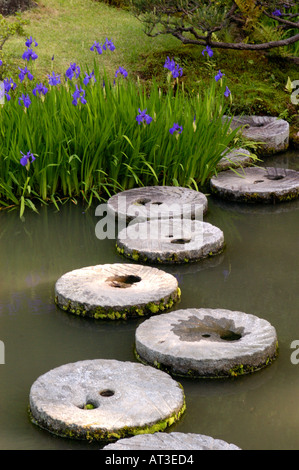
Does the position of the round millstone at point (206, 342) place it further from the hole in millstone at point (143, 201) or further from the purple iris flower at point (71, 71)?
the purple iris flower at point (71, 71)

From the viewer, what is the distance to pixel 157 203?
207 inches

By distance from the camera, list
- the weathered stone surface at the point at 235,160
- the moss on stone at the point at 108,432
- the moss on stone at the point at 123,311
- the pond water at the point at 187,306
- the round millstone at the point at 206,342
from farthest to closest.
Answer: the weathered stone surface at the point at 235,160
the moss on stone at the point at 123,311
the round millstone at the point at 206,342
the pond water at the point at 187,306
the moss on stone at the point at 108,432

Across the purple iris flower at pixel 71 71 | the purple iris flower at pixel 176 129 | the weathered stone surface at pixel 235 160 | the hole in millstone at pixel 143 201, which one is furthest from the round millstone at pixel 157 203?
the purple iris flower at pixel 71 71

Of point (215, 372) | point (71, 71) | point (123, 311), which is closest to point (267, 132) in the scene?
point (71, 71)

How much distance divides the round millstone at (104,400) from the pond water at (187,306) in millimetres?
71

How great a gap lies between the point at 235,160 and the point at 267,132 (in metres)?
0.96

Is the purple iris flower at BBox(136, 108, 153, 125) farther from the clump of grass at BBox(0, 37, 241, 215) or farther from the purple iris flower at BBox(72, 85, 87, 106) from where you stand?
the purple iris flower at BBox(72, 85, 87, 106)

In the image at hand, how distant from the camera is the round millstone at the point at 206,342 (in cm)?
314

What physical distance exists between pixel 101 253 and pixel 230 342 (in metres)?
1.61

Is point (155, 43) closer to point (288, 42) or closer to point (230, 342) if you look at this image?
point (288, 42)

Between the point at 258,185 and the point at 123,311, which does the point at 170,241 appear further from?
the point at 258,185

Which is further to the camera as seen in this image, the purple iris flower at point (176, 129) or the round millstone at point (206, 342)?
the purple iris flower at point (176, 129)

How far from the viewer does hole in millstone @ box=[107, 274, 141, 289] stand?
3938mm

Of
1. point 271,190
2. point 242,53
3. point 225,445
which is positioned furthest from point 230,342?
point 242,53
